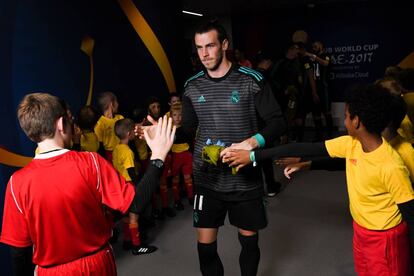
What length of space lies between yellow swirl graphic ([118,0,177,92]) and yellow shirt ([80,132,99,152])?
57.3 inches

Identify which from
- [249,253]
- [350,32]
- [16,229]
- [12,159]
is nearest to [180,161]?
[12,159]

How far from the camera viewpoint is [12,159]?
279 cm

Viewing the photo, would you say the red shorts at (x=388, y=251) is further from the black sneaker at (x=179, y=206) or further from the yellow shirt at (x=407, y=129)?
the black sneaker at (x=179, y=206)

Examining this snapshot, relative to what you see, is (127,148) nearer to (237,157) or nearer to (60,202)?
(237,157)

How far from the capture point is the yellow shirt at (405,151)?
177 centimetres

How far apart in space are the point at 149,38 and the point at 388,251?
349 cm

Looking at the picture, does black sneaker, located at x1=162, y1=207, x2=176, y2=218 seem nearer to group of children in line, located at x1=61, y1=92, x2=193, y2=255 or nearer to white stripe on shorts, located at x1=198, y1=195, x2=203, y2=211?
group of children in line, located at x1=61, y1=92, x2=193, y2=255

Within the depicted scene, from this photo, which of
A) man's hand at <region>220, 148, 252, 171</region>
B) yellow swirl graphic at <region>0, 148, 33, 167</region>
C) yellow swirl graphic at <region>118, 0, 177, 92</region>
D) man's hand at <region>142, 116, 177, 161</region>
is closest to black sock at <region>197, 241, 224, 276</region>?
man's hand at <region>220, 148, 252, 171</region>

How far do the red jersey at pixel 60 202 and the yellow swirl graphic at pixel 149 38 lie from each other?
3.02m

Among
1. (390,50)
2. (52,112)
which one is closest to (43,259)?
(52,112)

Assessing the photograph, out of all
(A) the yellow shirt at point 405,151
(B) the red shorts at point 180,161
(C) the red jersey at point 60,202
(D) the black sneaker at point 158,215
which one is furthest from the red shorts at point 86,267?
(B) the red shorts at point 180,161

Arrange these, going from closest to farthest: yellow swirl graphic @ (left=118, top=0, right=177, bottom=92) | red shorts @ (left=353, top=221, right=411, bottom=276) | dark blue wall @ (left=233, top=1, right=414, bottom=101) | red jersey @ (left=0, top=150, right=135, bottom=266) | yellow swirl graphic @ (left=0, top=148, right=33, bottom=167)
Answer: red jersey @ (left=0, top=150, right=135, bottom=266) → red shorts @ (left=353, top=221, right=411, bottom=276) → yellow swirl graphic @ (left=0, top=148, right=33, bottom=167) → yellow swirl graphic @ (left=118, top=0, right=177, bottom=92) → dark blue wall @ (left=233, top=1, right=414, bottom=101)

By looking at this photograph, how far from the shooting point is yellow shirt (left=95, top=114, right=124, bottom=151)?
3547mm

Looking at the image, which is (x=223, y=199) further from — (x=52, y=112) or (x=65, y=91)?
(x=65, y=91)
